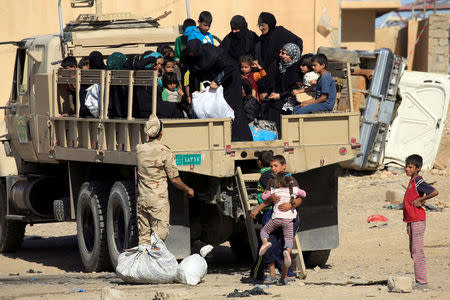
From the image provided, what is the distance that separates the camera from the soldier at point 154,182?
28.7ft

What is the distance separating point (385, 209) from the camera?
49.1ft

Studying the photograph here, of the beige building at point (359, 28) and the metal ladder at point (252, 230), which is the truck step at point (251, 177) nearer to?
the metal ladder at point (252, 230)

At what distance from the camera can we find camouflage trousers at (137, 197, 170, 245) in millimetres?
8859

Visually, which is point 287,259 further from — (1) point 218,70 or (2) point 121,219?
(2) point 121,219

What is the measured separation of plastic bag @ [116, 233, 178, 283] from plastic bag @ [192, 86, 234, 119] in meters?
1.33

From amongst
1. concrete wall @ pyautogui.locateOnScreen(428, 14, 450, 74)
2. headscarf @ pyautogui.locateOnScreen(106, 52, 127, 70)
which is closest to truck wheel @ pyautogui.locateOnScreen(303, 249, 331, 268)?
headscarf @ pyautogui.locateOnScreen(106, 52, 127, 70)

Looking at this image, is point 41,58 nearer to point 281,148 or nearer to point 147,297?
point 281,148

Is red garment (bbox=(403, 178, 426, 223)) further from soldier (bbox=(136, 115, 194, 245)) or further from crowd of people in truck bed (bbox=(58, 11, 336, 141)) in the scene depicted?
soldier (bbox=(136, 115, 194, 245))

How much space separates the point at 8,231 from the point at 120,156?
4.25 m

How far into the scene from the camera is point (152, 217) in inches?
351

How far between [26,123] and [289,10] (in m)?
13.6

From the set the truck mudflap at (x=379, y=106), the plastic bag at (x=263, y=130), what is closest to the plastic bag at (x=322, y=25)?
the truck mudflap at (x=379, y=106)

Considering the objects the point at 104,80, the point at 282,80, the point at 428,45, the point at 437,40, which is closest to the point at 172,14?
the point at 428,45

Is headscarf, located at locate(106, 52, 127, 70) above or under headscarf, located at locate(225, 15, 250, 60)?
under
